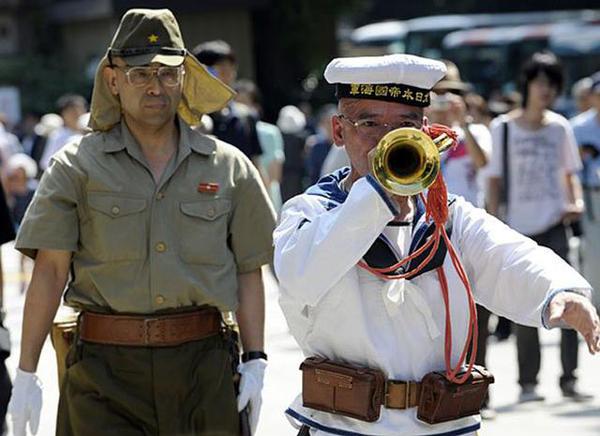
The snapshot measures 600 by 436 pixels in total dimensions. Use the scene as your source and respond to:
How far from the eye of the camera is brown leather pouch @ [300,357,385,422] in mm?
3914

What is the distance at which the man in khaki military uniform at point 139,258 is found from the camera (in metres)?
5.16

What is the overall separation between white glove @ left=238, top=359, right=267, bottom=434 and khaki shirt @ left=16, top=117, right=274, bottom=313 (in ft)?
0.91

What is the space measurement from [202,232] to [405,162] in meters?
1.72

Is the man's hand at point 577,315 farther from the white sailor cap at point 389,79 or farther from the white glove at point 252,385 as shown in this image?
the white glove at point 252,385

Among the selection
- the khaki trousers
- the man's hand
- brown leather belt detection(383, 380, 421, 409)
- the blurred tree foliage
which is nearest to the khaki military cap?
the khaki trousers

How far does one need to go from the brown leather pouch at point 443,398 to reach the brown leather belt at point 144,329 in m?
1.43

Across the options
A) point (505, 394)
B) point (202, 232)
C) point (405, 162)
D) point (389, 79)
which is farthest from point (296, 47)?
point (405, 162)

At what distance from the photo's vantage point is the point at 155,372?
17.0 feet

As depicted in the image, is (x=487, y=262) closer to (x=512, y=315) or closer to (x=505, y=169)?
(x=512, y=315)

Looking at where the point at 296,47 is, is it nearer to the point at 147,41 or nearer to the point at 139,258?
the point at 147,41

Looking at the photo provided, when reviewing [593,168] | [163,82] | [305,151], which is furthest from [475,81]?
[163,82]

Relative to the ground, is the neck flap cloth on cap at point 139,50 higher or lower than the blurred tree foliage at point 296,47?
lower

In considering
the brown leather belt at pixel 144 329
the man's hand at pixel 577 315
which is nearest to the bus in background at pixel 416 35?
the brown leather belt at pixel 144 329

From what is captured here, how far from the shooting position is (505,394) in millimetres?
9219
